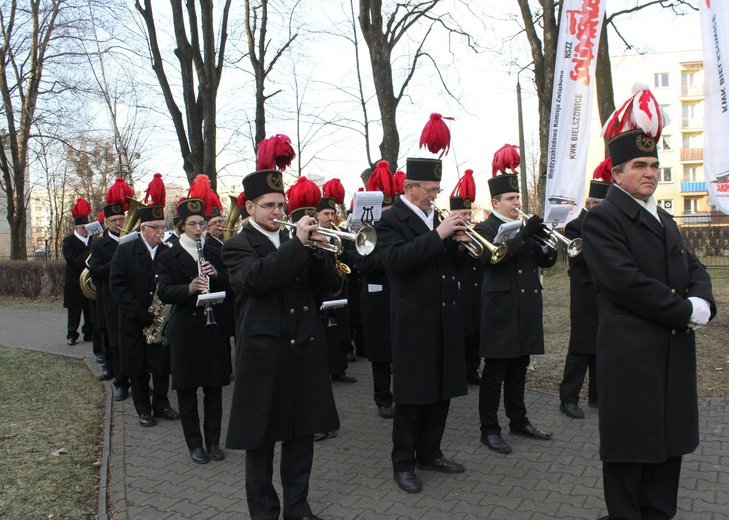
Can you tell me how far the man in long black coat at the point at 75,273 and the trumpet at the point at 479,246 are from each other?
8.40 metres

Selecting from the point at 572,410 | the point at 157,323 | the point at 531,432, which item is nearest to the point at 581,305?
the point at 572,410

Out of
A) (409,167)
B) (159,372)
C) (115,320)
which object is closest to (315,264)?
(409,167)

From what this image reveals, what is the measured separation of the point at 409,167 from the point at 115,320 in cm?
465

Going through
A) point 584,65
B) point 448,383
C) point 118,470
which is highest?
point 584,65

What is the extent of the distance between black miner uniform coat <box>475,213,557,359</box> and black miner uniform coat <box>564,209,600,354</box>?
23.7 inches

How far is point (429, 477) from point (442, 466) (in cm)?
16

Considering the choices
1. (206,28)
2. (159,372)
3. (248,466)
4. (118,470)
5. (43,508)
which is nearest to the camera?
(248,466)

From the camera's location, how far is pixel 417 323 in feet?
16.3

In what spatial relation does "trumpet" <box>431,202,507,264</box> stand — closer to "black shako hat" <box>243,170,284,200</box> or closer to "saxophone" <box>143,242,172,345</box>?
"black shako hat" <box>243,170,284,200</box>

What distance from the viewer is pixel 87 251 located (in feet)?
37.9

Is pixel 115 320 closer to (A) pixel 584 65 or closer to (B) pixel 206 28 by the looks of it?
(A) pixel 584 65

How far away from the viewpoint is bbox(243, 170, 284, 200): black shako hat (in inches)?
170

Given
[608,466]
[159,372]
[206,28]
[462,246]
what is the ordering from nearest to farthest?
[608,466]
[462,246]
[159,372]
[206,28]

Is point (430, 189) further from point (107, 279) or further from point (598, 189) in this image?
point (107, 279)
